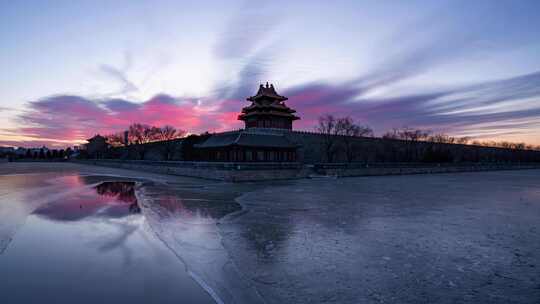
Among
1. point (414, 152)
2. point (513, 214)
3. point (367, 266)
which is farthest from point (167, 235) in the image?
point (414, 152)

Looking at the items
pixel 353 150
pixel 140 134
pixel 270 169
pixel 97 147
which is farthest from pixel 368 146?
pixel 97 147

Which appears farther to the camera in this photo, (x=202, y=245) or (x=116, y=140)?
A: (x=116, y=140)

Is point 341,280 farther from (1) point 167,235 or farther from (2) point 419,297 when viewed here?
(1) point 167,235

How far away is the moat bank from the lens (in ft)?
86.3

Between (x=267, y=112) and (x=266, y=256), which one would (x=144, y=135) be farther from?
(x=266, y=256)

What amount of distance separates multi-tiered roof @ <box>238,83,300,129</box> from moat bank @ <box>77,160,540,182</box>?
1818cm

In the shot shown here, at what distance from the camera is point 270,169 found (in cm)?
2880

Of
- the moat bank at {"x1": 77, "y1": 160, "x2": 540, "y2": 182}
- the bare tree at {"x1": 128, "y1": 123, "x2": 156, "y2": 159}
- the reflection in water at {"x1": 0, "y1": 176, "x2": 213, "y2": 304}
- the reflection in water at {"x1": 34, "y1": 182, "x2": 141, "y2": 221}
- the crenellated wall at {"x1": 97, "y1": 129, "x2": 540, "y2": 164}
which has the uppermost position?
the bare tree at {"x1": 128, "y1": 123, "x2": 156, "y2": 159}

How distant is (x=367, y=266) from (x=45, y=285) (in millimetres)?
5626

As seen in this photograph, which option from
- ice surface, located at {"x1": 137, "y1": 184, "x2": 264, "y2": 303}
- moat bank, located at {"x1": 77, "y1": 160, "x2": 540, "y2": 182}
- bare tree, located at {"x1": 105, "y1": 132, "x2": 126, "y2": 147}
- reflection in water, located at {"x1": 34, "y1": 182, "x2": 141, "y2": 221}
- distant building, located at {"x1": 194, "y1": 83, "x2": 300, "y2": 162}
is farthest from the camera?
bare tree, located at {"x1": 105, "y1": 132, "x2": 126, "y2": 147}

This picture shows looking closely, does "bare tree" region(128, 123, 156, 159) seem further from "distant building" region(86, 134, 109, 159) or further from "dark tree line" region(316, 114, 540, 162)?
"dark tree line" region(316, 114, 540, 162)

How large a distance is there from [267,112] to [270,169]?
22600mm

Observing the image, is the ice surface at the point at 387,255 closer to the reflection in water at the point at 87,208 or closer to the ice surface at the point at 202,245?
the ice surface at the point at 202,245

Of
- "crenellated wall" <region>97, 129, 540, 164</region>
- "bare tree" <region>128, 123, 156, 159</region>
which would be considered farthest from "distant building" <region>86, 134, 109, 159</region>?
"bare tree" <region>128, 123, 156, 159</region>
